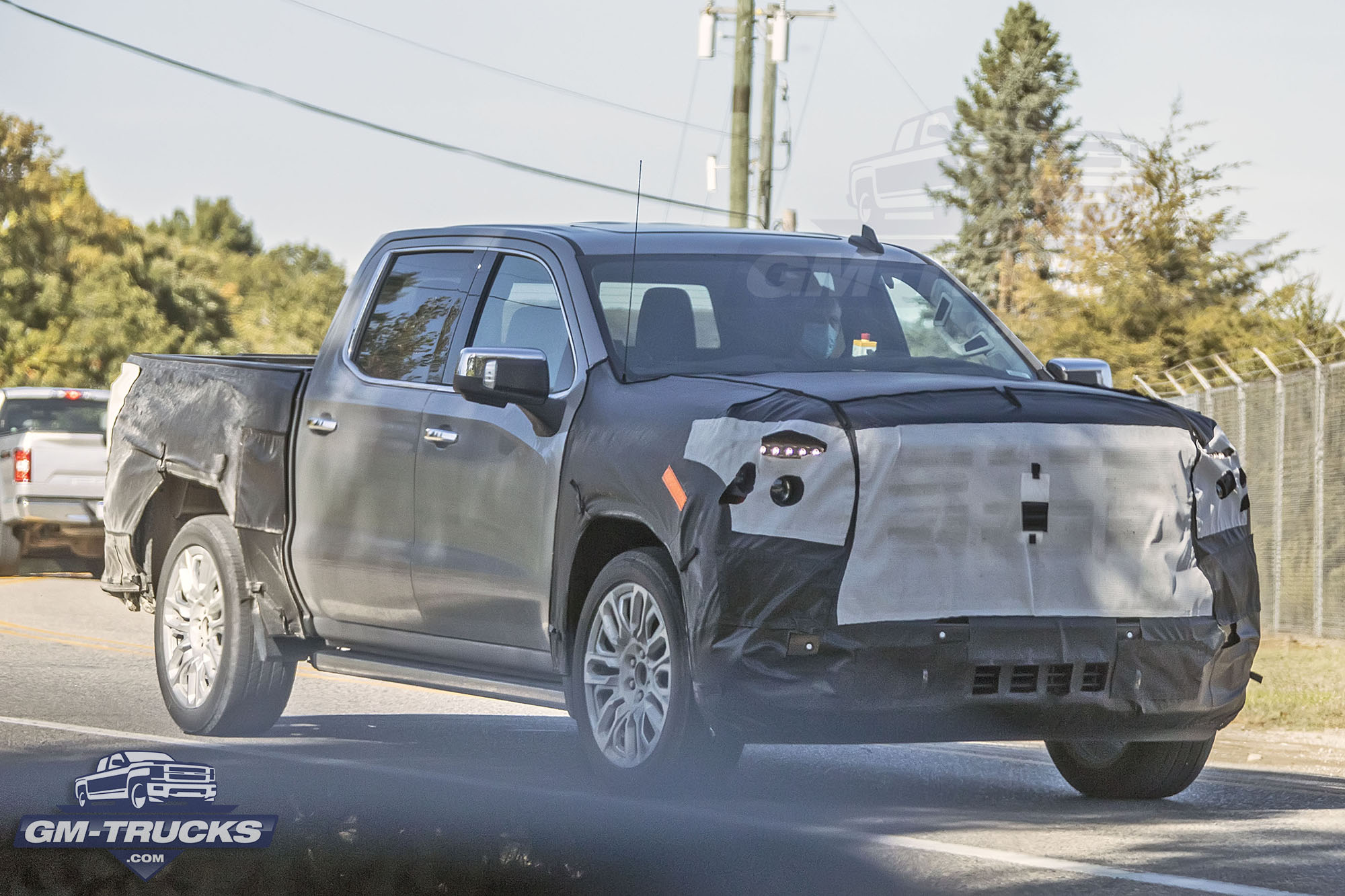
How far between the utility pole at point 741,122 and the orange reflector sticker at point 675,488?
2330cm

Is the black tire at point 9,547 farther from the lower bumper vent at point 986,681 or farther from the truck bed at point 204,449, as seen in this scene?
the lower bumper vent at point 986,681

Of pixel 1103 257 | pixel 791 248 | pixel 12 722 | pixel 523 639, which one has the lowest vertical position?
pixel 12 722

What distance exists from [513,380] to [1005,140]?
6020 centimetres

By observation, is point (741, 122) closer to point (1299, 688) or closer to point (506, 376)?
point (1299, 688)

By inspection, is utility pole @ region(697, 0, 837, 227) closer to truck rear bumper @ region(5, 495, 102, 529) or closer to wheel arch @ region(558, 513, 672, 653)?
truck rear bumper @ region(5, 495, 102, 529)

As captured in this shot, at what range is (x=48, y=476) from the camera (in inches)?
813

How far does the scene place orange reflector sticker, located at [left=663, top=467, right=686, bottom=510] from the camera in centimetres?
675

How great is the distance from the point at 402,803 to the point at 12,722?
327 centimetres

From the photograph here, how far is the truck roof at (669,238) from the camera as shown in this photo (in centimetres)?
834


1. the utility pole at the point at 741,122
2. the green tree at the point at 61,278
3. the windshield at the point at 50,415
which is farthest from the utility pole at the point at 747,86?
the green tree at the point at 61,278

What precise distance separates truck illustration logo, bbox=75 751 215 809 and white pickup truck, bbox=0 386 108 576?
12.9 m

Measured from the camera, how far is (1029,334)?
43.6 meters

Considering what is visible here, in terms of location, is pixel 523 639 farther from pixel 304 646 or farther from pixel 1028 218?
pixel 1028 218

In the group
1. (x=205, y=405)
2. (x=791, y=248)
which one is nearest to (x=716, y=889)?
(x=791, y=248)
